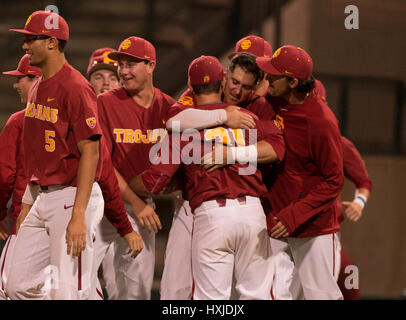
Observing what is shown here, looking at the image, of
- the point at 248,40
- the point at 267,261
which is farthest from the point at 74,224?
the point at 248,40

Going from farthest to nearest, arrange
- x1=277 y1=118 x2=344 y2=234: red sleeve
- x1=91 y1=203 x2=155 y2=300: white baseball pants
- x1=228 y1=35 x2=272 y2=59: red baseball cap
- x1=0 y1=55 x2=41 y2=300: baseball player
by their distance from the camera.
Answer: x1=228 y1=35 x2=272 y2=59: red baseball cap
x1=91 y1=203 x2=155 y2=300: white baseball pants
x1=0 y1=55 x2=41 y2=300: baseball player
x1=277 y1=118 x2=344 y2=234: red sleeve

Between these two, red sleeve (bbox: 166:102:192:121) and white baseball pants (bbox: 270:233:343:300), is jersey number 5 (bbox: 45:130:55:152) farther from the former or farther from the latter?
white baseball pants (bbox: 270:233:343:300)

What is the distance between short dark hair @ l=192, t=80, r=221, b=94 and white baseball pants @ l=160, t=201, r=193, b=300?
74cm

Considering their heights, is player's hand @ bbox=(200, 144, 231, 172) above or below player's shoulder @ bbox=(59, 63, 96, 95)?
below

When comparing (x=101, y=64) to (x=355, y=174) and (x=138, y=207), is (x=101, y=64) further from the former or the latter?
(x=355, y=174)

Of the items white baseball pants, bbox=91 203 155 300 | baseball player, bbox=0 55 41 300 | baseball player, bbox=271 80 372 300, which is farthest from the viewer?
white baseball pants, bbox=91 203 155 300

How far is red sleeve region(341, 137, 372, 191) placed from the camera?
188 inches

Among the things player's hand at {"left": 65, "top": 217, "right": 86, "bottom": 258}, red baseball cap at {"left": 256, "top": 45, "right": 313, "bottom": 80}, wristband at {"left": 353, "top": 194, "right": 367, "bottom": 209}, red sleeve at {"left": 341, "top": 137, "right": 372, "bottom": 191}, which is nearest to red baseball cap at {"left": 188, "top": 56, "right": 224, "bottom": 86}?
red baseball cap at {"left": 256, "top": 45, "right": 313, "bottom": 80}

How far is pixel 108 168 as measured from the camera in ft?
11.7

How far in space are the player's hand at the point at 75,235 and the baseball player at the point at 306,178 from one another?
40.8 inches

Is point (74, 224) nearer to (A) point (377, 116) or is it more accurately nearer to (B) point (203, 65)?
(B) point (203, 65)

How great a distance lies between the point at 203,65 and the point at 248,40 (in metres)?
0.94

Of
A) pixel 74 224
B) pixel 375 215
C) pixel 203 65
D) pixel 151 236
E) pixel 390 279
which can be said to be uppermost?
pixel 203 65

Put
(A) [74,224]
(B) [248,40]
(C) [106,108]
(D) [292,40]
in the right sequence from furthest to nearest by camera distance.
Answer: (D) [292,40] < (B) [248,40] < (C) [106,108] < (A) [74,224]
